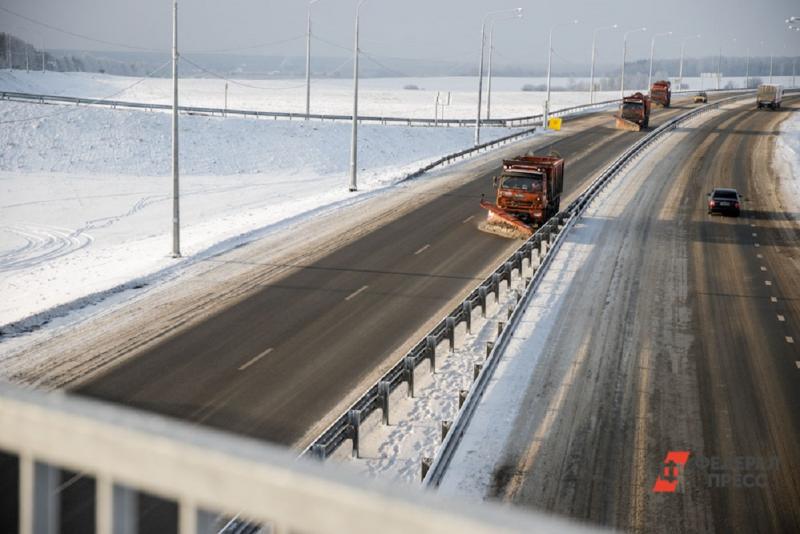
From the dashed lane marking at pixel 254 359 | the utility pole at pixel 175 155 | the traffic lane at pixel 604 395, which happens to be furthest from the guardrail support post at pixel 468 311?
the utility pole at pixel 175 155

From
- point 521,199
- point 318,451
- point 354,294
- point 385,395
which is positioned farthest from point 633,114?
point 318,451

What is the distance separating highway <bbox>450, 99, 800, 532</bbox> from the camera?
13.7 metres

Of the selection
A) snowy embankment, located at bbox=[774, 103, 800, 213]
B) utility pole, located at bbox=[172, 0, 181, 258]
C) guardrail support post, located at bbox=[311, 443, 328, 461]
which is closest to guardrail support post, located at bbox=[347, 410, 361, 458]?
guardrail support post, located at bbox=[311, 443, 328, 461]

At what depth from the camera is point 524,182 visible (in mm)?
37188

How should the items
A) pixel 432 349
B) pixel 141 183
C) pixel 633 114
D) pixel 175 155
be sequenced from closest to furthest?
1. pixel 432 349
2. pixel 175 155
3. pixel 141 183
4. pixel 633 114

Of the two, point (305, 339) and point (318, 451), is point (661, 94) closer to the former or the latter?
point (305, 339)

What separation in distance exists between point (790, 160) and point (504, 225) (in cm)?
3531

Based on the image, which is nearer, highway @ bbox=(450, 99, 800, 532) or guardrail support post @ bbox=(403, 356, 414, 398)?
highway @ bbox=(450, 99, 800, 532)

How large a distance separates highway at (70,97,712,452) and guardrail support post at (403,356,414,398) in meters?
1.15

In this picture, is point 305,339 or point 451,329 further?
point 305,339

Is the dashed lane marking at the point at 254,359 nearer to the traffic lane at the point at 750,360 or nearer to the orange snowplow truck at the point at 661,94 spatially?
the traffic lane at the point at 750,360

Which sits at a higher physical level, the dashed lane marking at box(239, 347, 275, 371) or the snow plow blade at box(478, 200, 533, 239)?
the snow plow blade at box(478, 200, 533, 239)

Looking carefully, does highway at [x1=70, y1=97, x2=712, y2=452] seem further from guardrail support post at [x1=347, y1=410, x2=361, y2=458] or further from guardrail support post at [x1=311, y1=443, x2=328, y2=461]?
guardrail support post at [x1=311, y1=443, x2=328, y2=461]

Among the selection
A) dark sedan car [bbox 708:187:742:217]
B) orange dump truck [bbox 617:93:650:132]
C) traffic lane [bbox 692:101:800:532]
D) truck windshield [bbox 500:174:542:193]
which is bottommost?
traffic lane [bbox 692:101:800:532]
